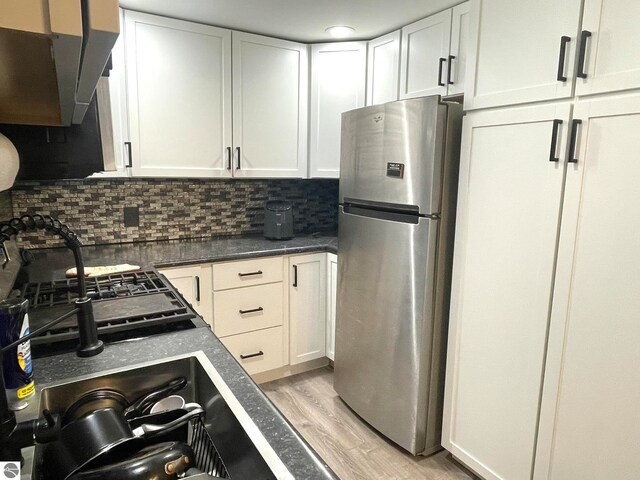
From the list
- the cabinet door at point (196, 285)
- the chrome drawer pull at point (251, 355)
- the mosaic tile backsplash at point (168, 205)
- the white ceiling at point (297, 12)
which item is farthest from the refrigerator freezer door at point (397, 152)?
the chrome drawer pull at point (251, 355)

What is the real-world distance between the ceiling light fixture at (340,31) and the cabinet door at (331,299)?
133 centimetres

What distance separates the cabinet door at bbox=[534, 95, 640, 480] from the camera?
49.0 inches

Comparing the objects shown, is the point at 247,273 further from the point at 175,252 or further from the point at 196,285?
the point at 175,252

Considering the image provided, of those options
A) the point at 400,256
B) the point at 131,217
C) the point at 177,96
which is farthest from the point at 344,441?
the point at 177,96

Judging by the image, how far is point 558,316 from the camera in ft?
4.68

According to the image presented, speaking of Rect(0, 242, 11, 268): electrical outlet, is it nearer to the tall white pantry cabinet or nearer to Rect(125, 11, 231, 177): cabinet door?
Rect(125, 11, 231, 177): cabinet door

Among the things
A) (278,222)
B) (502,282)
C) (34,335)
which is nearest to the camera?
(34,335)

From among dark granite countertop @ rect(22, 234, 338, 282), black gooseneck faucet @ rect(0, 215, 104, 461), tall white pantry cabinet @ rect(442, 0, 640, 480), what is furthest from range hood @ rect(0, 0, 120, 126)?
tall white pantry cabinet @ rect(442, 0, 640, 480)

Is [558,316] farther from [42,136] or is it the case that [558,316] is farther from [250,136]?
[250,136]

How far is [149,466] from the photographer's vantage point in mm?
587

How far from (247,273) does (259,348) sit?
493 millimetres

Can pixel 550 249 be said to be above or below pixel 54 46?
below

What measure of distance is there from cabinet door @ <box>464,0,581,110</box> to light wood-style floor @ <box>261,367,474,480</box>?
5.20 ft

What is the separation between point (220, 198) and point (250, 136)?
0.50 m
